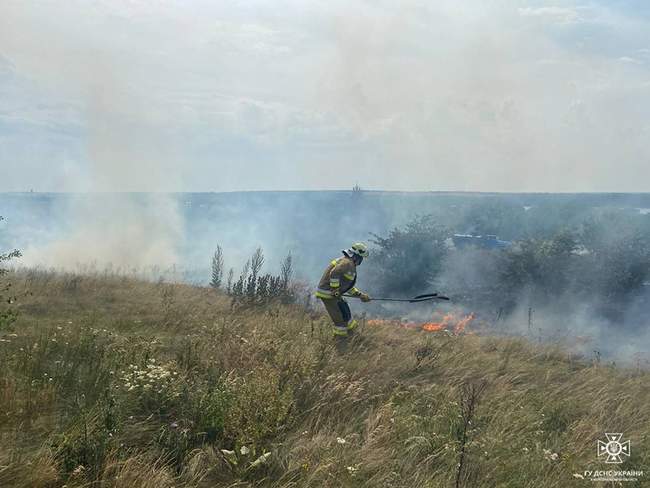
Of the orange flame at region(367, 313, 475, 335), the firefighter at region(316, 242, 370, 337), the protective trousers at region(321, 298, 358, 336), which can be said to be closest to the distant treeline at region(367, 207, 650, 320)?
the orange flame at region(367, 313, 475, 335)

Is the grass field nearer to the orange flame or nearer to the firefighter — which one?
the firefighter

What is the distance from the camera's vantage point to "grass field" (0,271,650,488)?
3.28 meters

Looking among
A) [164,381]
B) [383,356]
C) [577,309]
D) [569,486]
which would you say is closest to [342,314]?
[383,356]

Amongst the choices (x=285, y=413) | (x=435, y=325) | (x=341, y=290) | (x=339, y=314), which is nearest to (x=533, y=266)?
(x=435, y=325)

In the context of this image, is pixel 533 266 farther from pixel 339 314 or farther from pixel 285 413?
pixel 285 413

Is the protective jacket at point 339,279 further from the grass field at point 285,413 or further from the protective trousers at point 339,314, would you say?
the grass field at point 285,413

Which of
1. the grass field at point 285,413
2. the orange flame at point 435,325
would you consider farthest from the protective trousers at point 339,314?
the orange flame at point 435,325

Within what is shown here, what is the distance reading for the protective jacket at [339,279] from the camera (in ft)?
25.3

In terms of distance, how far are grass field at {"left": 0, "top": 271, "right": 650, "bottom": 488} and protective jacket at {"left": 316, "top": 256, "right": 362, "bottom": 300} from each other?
42.0 inches

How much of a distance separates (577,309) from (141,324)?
16.8 m

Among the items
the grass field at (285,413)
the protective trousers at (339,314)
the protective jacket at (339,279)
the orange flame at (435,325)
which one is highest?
the protective jacket at (339,279)

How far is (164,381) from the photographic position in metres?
4.20

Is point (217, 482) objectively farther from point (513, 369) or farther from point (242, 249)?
point (242, 249)

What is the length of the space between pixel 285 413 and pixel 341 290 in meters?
3.88
